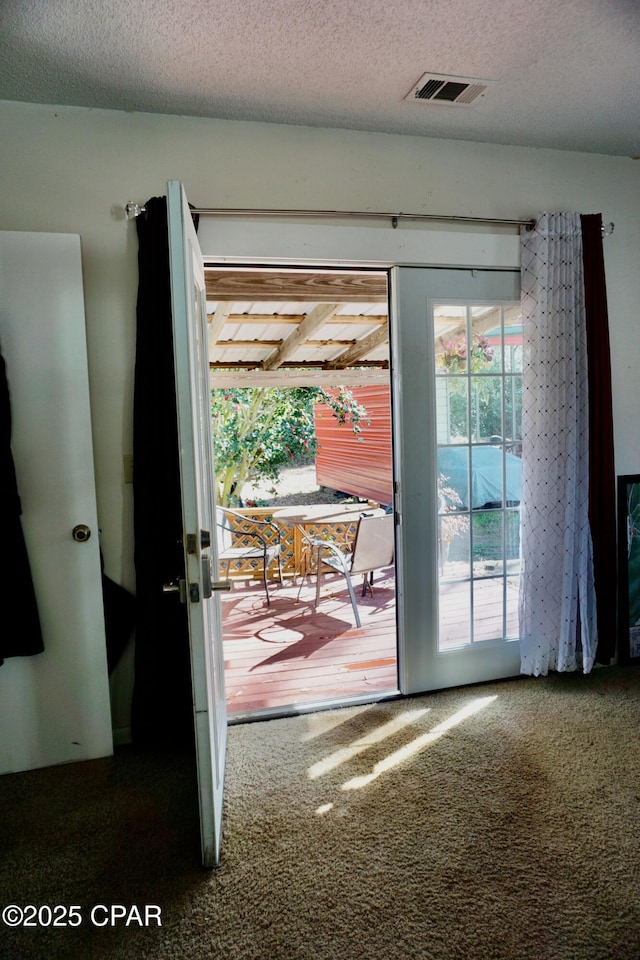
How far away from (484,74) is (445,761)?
103 inches

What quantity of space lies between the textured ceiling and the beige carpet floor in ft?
8.47

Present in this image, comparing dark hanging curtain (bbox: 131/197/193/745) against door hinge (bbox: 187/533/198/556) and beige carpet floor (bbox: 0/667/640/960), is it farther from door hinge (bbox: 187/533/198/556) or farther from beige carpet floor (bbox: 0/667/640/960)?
door hinge (bbox: 187/533/198/556)

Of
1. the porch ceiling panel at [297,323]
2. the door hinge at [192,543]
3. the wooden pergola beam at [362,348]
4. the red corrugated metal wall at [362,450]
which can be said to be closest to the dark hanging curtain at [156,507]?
the door hinge at [192,543]

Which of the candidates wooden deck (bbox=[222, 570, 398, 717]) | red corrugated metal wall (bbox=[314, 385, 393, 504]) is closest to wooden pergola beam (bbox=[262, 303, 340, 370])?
red corrugated metal wall (bbox=[314, 385, 393, 504])

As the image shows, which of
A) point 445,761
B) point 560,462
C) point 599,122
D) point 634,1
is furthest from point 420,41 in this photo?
point 445,761

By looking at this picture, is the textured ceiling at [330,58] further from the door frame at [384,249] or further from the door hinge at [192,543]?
the door hinge at [192,543]

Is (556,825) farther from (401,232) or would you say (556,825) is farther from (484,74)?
(484,74)

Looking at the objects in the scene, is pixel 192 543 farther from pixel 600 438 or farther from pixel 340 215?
pixel 600 438

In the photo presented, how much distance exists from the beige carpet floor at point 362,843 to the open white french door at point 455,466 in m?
0.36

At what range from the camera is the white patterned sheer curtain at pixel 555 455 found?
2.67 meters

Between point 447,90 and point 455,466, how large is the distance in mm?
1571

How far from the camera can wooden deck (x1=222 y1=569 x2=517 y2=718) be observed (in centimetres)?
280

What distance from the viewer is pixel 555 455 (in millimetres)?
2709

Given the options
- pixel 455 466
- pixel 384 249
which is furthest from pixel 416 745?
pixel 384 249
